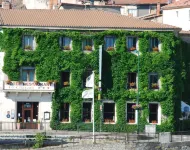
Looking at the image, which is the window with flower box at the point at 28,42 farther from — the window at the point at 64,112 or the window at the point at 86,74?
the window at the point at 64,112

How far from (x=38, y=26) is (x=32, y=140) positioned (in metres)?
15.2

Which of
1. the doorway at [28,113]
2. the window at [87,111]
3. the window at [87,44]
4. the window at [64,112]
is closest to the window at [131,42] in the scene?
the window at [87,44]

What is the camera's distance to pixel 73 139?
73438 millimetres

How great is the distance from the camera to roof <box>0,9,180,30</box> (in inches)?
3340

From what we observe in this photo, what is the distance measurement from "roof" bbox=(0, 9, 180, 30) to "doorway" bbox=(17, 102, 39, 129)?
25.2 ft

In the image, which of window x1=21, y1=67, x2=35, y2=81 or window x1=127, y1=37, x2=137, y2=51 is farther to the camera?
window x1=127, y1=37, x2=137, y2=51

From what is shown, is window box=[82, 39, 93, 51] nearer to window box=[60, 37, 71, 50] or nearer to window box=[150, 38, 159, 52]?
window box=[60, 37, 71, 50]

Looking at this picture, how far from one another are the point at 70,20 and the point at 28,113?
10.3 metres

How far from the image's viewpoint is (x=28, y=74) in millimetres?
84875

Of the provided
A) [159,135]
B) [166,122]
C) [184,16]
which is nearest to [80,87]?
[166,122]

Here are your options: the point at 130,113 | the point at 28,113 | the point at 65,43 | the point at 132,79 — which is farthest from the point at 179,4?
the point at 28,113

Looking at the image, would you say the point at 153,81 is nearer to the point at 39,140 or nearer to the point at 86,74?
the point at 86,74

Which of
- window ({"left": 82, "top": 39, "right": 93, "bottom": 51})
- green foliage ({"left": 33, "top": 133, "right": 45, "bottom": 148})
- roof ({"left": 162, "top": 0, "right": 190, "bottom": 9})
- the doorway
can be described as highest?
roof ({"left": 162, "top": 0, "right": 190, "bottom": 9})

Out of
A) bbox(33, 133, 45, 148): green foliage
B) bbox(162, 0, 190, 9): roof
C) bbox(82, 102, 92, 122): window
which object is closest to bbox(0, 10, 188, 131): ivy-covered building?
bbox(82, 102, 92, 122): window
